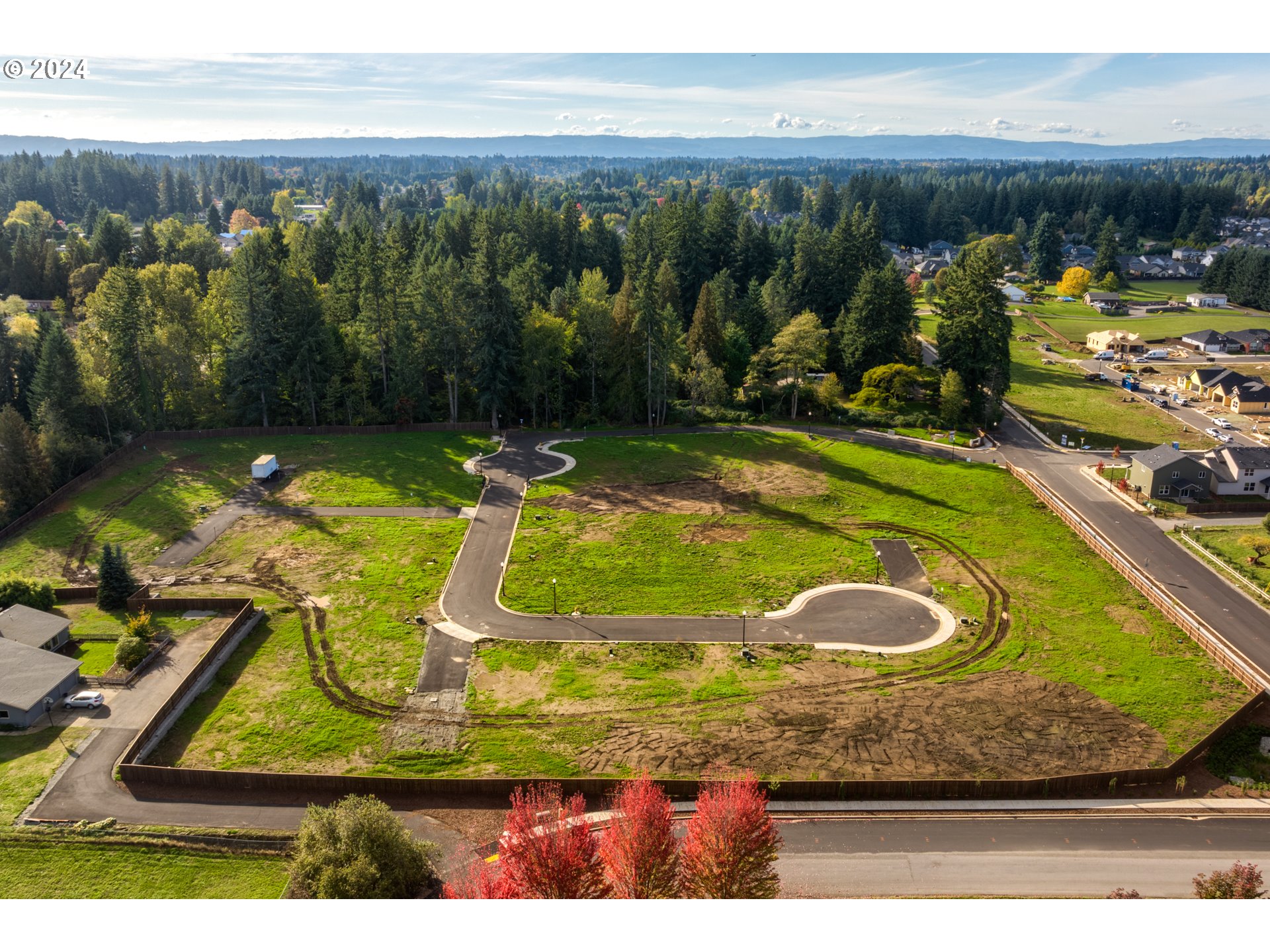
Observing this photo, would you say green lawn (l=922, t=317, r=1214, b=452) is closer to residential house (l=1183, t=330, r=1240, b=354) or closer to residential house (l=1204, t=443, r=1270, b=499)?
residential house (l=1204, t=443, r=1270, b=499)

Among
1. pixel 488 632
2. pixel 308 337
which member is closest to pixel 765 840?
pixel 488 632

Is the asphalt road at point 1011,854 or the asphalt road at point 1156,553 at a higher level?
the asphalt road at point 1156,553

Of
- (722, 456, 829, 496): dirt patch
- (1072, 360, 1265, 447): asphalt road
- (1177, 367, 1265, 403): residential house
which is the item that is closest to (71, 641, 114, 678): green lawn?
(722, 456, 829, 496): dirt patch

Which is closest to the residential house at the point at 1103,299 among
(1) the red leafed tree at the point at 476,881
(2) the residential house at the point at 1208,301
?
(2) the residential house at the point at 1208,301

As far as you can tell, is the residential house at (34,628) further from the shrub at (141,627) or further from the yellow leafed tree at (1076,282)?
the yellow leafed tree at (1076,282)

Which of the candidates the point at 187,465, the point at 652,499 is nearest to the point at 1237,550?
the point at 652,499

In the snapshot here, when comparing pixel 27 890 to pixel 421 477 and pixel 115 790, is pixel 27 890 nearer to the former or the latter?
pixel 115 790
